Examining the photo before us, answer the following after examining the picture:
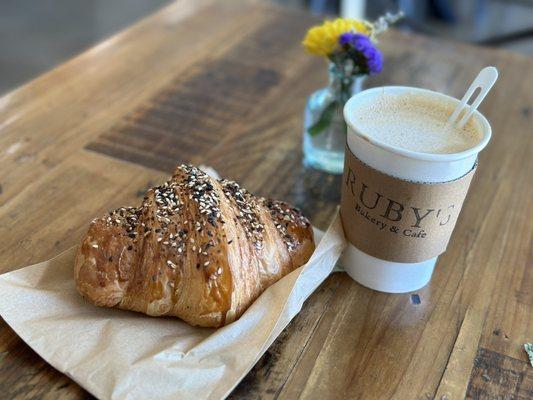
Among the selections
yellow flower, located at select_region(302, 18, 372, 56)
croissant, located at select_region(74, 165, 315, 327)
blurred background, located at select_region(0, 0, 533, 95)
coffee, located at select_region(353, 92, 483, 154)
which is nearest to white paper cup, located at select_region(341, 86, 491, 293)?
coffee, located at select_region(353, 92, 483, 154)

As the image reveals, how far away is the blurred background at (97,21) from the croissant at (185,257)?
213cm

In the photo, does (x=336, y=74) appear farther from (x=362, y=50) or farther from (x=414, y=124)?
(x=414, y=124)

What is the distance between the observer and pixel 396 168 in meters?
0.81

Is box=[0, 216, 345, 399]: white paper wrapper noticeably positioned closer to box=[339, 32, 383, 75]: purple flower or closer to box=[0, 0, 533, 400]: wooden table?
box=[0, 0, 533, 400]: wooden table

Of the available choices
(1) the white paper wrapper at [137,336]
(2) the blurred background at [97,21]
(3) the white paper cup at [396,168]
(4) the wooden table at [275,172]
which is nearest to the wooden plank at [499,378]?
(4) the wooden table at [275,172]

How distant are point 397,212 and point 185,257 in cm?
30

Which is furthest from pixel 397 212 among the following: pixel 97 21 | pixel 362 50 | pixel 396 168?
pixel 97 21

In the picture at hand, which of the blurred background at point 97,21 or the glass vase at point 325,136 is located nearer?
the glass vase at point 325,136

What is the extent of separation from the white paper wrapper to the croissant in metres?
0.02

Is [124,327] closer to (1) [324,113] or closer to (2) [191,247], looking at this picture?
(2) [191,247]

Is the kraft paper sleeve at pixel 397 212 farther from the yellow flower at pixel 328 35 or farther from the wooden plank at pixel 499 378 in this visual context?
the yellow flower at pixel 328 35

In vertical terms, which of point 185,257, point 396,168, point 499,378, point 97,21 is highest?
point 396,168

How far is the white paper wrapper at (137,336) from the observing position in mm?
744

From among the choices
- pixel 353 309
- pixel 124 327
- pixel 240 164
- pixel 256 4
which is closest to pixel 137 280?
pixel 124 327
